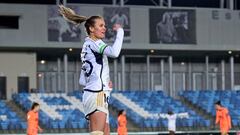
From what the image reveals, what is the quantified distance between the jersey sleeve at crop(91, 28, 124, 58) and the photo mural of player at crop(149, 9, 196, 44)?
33472 millimetres

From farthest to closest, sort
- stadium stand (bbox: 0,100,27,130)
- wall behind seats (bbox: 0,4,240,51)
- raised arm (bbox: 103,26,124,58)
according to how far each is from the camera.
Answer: wall behind seats (bbox: 0,4,240,51), stadium stand (bbox: 0,100,27,130), raised arm (bbox: 103,26,124,58)

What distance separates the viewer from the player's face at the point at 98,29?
5680 mm

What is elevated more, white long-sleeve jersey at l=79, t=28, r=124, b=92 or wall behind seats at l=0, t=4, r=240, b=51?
wall behind seats at l=0, t=4, r=240, b=51

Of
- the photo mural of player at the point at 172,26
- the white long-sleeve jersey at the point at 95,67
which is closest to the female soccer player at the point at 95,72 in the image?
the white long-sleeve jersey at the point at 95,67

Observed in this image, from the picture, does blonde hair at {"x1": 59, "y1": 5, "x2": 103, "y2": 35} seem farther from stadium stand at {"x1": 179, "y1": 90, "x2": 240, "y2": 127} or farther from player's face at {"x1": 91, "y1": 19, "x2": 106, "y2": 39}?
stadium stand at {"x1": 179, "y1": 90, "x2": 240, "y2": 127}

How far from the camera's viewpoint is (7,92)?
128ft

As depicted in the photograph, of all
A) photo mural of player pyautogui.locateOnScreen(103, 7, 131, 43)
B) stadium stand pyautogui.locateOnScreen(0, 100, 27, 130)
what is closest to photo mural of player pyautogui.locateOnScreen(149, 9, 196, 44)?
photo mural of player pyautogui.locateOnScreen(103, 7, 131, 43)

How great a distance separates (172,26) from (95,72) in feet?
112

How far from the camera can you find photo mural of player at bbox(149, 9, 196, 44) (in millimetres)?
39125

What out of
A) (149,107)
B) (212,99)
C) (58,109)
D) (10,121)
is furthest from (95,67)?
(212,99)

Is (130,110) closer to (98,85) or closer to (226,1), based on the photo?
(226,1)

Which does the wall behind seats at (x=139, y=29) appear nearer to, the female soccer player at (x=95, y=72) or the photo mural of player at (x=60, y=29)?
the photo mural of player at (x=60, y=29)

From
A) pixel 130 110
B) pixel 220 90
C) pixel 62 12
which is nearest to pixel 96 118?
pixel 62 12

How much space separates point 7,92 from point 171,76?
431 inches
